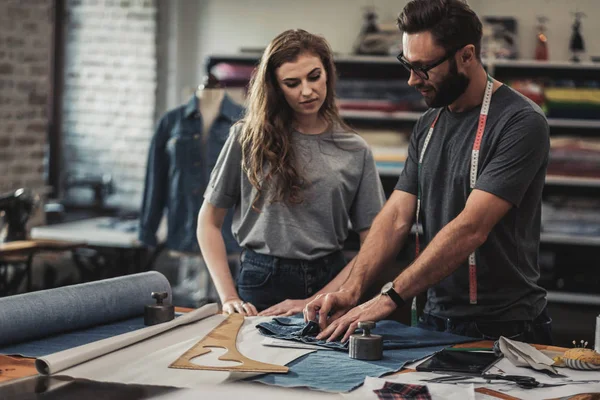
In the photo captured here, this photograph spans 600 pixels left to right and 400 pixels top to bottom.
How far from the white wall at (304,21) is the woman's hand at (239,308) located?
4345 millimetres

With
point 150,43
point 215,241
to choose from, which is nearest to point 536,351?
point 215,241

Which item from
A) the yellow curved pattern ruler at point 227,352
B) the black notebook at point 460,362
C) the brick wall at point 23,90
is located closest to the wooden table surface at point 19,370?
the black notebook at point 460,362

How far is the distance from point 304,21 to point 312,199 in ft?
14.3

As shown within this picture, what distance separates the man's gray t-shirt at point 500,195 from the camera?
7.43 ft

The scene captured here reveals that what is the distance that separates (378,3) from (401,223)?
4345 millimetres

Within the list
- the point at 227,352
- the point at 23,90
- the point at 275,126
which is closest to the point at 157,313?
the point at 227,352

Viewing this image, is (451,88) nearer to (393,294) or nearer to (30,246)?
(393,294)

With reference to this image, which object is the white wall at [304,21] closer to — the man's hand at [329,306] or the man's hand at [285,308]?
the man's hand at [285,308]

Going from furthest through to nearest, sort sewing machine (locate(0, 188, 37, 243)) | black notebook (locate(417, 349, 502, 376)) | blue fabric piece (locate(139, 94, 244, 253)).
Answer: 1. blue fabric piece (locate(139, 94, 244, 253))
2. sewing machine (locate(0, 188, 37, 243))
3. black notebook (locate(417, 349, 502, 376))

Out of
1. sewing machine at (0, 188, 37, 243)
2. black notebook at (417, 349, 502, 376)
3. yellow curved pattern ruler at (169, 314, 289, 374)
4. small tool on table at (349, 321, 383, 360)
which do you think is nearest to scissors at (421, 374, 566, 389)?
black notebook at (417, 349, 502, 376)

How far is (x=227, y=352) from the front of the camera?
1.95 meters

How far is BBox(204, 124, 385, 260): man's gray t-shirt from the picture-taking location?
104 inches

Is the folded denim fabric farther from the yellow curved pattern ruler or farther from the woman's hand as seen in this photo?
the woman's hand

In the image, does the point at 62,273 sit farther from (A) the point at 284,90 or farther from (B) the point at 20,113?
(A) the point at 284,90
